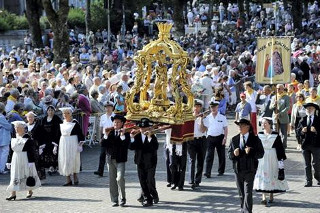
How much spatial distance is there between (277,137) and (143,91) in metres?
3.11

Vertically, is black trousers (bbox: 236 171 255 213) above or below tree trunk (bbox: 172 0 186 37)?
below

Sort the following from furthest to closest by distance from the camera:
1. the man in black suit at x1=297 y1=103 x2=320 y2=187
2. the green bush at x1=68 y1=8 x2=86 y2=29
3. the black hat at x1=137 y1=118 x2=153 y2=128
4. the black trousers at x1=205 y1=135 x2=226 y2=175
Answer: the green bush at x1=68 y1=8 x2=86 y2=29
the black trousers at x1=205 y1=135 x2=226 y2=175
the man in black suit at x1=297 y1=103 x2=320 y2=187
the black hat at x1=137 y1=118 x2=153 y2=128

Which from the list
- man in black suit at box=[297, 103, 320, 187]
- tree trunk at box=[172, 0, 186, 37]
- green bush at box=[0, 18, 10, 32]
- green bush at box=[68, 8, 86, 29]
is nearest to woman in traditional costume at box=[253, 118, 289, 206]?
man in black suit at box=[297, 103, 320, 187]

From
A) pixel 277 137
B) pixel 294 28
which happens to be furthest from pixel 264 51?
pixel 294 28

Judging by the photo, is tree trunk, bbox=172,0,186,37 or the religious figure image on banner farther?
tree trunk, bbox=172,0,186,37

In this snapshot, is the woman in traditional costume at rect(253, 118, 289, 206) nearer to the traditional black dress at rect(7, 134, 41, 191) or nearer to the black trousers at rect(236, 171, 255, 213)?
the black trousers at rect(236, 171, 255, 213)

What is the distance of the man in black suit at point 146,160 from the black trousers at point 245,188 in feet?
6.43

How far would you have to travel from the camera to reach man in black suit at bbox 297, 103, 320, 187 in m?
17.9

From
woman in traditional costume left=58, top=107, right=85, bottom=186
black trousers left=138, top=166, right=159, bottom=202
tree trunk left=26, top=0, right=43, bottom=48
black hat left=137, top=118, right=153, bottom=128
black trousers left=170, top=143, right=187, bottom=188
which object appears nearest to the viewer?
black trousers left=138, top=166, right=159, bottom=202

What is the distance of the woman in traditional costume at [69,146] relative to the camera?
18516mm

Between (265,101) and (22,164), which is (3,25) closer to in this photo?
(265,101)

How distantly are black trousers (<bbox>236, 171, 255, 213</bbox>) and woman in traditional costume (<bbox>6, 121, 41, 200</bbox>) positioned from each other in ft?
13.9

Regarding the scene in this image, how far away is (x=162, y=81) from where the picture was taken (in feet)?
58.2

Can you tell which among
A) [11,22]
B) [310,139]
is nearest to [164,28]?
[310,139]
